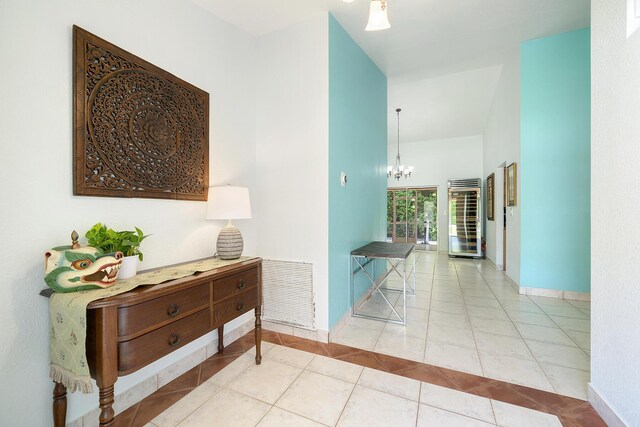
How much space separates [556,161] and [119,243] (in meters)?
4.80

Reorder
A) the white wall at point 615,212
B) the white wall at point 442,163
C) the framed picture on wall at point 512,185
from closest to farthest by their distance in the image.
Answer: the white wall at point 615,212, the framed picture on wall at point 512,185, the white wall at point 442,163

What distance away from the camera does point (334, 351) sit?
230 centimetres

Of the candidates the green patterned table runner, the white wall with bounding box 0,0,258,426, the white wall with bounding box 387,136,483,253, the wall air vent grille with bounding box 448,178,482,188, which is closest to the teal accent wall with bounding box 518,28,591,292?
the wall air vent grille with bounding box 448,178,482,188

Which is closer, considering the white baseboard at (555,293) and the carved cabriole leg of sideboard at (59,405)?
the carved cabriole leg of sideboard at (59,405)

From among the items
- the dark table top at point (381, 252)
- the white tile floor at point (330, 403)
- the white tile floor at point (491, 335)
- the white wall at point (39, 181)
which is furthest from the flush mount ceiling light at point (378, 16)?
the white tile floor at point (491, 335)

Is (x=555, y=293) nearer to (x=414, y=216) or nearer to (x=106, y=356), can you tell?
(x=106, y=356)

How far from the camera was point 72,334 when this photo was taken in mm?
1158

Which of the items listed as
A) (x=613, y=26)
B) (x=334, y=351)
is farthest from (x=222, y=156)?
(x=613, y=26)

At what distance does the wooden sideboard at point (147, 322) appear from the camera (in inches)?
44.6

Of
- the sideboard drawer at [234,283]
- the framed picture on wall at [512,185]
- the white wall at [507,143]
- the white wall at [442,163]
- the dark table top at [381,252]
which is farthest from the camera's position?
the white wall at [442,163]

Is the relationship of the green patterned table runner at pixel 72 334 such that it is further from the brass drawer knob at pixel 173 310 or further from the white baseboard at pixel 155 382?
the white baseboard at pixel 155 382

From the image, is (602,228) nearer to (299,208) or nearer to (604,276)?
(604,276)

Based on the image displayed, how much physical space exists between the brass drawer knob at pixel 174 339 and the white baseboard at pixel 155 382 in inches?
23.7

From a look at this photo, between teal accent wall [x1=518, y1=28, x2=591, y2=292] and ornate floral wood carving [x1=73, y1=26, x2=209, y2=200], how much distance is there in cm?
416
